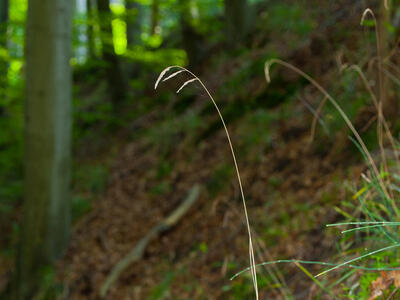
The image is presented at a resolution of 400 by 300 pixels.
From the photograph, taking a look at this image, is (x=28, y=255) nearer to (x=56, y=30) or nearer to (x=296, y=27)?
(x=56, y=30)

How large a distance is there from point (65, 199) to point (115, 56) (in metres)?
4.09

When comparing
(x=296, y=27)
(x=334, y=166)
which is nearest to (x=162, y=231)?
(x=334, y=166)

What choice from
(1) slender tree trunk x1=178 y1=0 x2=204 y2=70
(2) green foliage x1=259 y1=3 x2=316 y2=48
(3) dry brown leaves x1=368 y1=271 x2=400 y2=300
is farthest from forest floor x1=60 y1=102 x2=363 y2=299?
(1) slender tree trunk x1=178 y1=0 x2=204 y2=70

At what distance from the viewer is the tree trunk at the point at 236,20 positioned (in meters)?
8.23

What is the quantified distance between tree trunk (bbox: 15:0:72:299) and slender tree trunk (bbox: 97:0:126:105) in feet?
7.21

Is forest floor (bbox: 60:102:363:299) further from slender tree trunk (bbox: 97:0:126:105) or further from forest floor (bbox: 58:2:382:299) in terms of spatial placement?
slender tree trunk (bbox: 97:0:126:105)

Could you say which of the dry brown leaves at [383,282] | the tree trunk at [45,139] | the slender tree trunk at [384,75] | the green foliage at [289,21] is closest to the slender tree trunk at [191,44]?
the green foliage at [289,21]

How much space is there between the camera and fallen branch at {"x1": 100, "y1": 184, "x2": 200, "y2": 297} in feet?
15.8

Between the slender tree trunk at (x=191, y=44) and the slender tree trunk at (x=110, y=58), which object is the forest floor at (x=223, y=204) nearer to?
the slender tree trunk at (x=191, y=44)

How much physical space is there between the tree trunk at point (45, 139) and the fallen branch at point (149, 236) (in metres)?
1.09

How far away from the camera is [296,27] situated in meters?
7.14

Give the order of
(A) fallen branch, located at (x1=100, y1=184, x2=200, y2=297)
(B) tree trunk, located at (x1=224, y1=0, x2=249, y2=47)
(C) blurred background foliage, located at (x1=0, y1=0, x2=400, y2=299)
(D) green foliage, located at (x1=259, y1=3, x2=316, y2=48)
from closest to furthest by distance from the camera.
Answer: (C) blurred background foliage, located at (x1=0, y1=0, x2=400, y2=299)
(A) fallen branch, located at (x1=100, y1=184, x2=200, y2=297)
(D) green foliage, located at (x1=259, y1=3, x2=316, y2=48)
(B) tree trunk, located at (x1=224, y1=0, x2=249, y2=47)

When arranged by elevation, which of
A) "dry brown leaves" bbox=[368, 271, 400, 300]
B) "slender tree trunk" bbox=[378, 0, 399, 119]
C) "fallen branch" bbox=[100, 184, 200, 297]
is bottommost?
"fallen branch" bbox=[100, 184, 200, 297]

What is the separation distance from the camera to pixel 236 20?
8359mm
